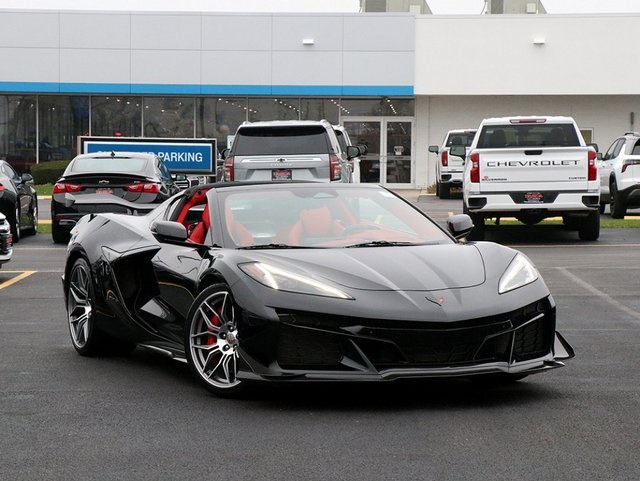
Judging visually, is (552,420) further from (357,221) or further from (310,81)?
(310,81)

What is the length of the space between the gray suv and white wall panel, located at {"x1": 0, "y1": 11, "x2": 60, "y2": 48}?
23.9m

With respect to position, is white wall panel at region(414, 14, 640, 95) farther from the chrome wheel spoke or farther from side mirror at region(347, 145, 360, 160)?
the chrome wheel spoke

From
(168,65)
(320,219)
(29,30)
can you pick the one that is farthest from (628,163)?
(29,30)

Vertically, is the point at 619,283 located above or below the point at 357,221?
below

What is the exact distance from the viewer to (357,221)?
815 cm

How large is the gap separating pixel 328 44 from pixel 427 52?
333cm

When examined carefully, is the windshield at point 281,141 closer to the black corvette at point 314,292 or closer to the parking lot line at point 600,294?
Result: the parking lot line at point 600,294

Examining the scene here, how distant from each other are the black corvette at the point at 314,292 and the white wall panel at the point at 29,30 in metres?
35.5

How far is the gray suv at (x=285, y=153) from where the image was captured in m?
20.3

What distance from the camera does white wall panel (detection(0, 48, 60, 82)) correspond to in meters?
42.8

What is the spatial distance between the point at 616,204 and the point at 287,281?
1818 centimetres

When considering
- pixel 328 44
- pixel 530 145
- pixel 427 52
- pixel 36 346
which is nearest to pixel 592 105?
pixel 427 52

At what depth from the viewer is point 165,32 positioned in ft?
140

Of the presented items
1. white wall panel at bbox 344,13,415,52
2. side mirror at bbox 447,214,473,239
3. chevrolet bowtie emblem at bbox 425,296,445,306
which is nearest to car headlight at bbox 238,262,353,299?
chevrolet bowtie emblem at bbox 425,296,445,306
